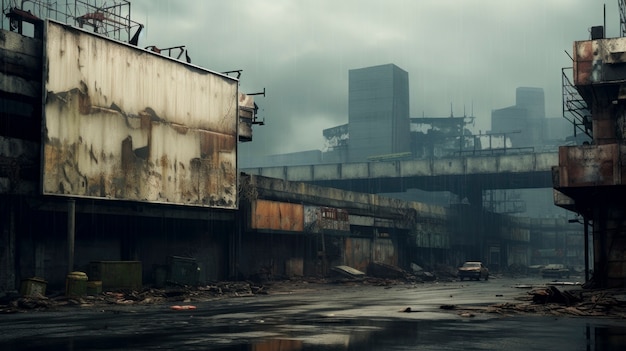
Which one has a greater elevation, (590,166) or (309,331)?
(590,166)

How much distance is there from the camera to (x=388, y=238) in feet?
227

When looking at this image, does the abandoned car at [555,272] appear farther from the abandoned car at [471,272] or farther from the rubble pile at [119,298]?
the rubble pile at [119,298]

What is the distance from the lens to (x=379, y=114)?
14325 cm

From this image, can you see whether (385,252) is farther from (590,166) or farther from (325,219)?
(590,166)

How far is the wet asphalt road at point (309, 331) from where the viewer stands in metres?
13.2

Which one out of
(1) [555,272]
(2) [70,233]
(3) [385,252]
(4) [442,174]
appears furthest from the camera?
(4) [442,174]

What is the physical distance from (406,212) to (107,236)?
3981 centimetres

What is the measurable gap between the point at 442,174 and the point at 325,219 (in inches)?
1249

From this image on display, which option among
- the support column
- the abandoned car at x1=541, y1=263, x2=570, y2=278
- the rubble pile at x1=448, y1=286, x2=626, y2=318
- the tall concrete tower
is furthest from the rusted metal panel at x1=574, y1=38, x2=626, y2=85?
the tall concrete tower

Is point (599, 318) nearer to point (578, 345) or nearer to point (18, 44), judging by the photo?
point (578, 345)

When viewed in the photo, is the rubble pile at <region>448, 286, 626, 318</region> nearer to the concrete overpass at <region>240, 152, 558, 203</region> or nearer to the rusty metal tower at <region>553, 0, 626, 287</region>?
the rusty metal tower at <region>553, 0, 626, 287</region>

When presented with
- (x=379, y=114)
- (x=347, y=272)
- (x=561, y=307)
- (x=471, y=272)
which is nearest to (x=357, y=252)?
(x=347, y=272)

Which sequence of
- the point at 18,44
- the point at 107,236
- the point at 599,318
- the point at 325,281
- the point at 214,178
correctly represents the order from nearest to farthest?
the point at 599,318 < the point at 18,44 < the point at 107,236 < the point at 214,178 < the point at 325,281

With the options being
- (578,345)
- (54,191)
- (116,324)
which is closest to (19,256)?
(54,191)
